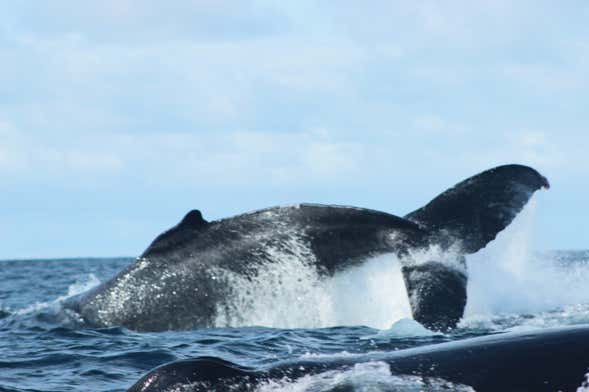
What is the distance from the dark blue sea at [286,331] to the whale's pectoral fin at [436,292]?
0.20 metres

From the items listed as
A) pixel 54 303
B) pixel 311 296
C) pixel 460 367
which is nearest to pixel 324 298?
pixel 311 296

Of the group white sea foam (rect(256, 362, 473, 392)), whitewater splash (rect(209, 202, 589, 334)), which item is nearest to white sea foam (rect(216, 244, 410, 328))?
whitewater splash (rect(209, 202, 589, 334))

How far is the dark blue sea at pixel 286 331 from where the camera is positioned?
1037cm

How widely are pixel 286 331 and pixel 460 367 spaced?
6.24m

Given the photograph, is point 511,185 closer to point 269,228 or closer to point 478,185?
point 478,185

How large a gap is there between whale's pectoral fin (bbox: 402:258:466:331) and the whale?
5001mm

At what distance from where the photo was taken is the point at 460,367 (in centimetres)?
626

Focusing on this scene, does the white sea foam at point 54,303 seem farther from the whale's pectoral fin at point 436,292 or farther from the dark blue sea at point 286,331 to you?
the whale's pectoral fin at point 436,292

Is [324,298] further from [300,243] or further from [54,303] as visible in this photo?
[54,303]

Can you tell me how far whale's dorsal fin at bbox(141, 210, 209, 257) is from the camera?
484 inches

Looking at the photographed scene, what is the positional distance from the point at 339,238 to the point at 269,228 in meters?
0.80

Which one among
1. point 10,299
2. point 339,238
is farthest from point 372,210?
point 10,299

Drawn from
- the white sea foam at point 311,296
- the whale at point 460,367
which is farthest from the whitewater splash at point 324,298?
the whale at point 460,367

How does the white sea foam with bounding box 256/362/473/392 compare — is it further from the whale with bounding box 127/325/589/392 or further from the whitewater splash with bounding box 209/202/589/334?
the whitewater splash with bounding box 209/202/589/334
